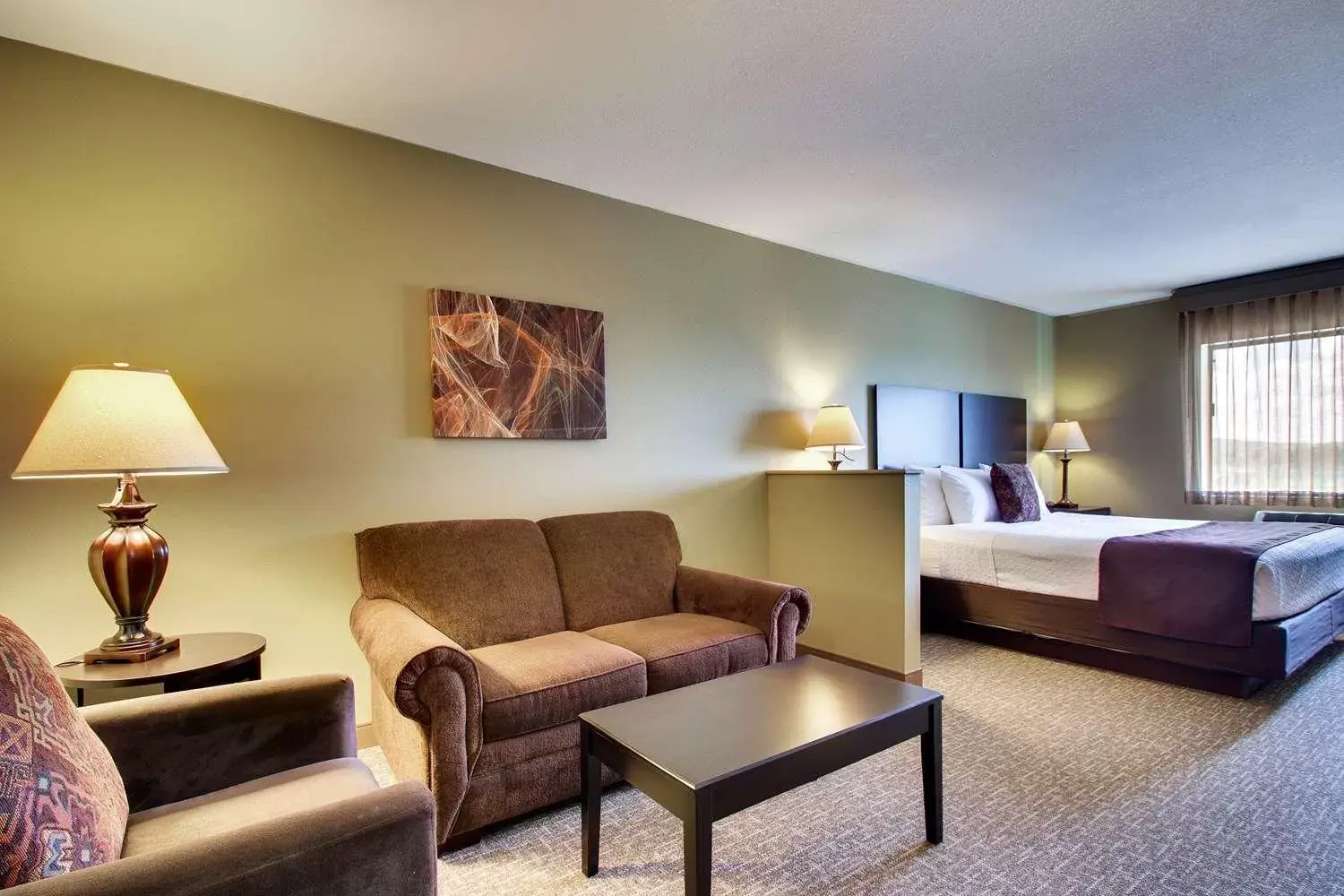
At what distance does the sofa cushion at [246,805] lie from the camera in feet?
3.95

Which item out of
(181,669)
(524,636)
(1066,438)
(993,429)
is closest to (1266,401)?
(1066,438)

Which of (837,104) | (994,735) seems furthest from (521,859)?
(837,104)

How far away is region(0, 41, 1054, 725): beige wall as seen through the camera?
82.0 inches

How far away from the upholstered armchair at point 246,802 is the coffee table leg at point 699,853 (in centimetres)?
53

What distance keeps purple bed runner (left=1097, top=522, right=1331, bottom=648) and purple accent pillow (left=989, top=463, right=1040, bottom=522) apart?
3.25 feet

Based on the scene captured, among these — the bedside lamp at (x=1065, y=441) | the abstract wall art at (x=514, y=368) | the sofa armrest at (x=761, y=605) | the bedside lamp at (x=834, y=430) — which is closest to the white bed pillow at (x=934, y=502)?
the bedside lamp at (x=834, y=430)

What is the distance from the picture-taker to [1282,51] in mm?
2164

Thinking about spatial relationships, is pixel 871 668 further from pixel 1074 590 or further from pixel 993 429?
pixel 993 429

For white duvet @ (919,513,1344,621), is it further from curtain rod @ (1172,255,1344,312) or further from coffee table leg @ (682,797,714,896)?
coffee table leg @ (682,797,714,896)

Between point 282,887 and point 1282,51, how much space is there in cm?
344

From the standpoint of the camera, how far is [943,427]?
195 inches

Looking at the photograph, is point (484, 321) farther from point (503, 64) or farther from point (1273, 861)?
point (1273, 861)

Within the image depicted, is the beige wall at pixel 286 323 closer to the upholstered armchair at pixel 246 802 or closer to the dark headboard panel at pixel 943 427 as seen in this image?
the upholstered armchair at pixel 246 802

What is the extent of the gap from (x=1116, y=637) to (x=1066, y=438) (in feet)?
9.47
